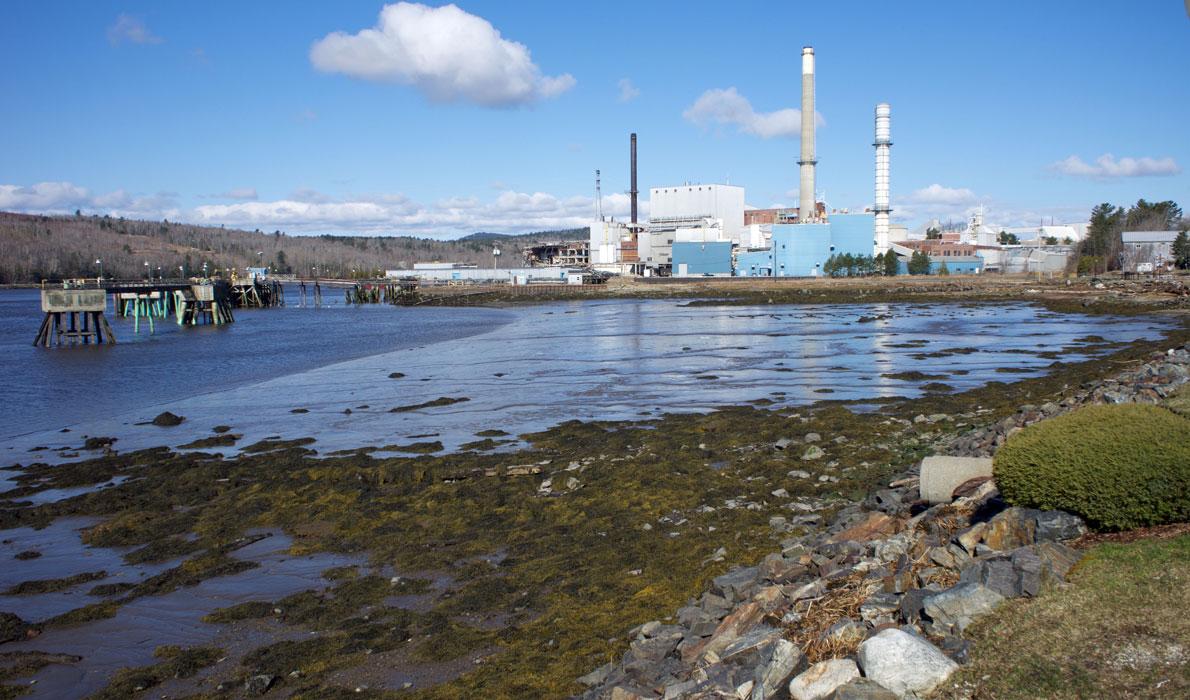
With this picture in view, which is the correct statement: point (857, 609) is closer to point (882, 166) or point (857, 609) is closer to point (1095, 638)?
point (1095, 638)

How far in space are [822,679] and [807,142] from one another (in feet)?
344

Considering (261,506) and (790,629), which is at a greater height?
(790,629)

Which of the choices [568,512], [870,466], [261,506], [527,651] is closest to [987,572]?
[527,651]

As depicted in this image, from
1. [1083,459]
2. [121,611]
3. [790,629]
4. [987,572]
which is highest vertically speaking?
[1083,459]

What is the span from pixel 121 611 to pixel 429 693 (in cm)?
489

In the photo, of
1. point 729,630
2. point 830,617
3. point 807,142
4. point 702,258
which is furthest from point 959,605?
point 702,258

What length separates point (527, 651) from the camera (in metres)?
8.77

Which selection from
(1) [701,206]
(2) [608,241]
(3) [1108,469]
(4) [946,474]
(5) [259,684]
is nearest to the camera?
(3) [1108,469]

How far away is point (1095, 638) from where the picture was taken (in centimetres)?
586

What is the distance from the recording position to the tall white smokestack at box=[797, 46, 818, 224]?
331 feet

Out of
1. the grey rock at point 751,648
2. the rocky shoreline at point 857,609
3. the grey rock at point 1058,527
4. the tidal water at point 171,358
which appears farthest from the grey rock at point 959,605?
the tidal water at point 171,358

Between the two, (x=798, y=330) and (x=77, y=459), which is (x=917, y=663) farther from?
(x=798, y=330)

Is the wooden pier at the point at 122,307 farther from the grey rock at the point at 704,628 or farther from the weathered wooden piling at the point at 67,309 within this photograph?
the grey rock at the point at 704,628

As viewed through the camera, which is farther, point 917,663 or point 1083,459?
point 1083,459
